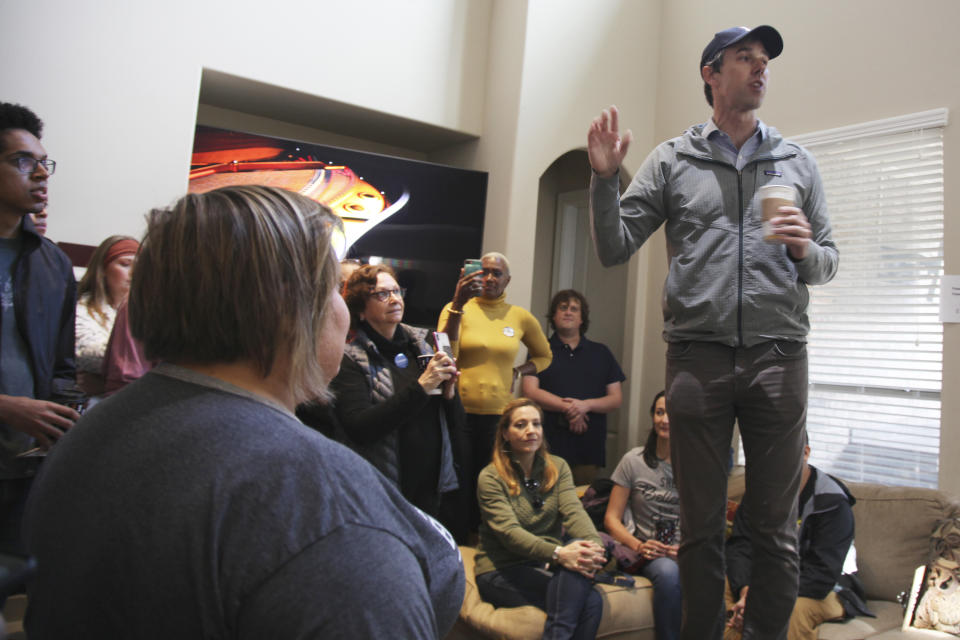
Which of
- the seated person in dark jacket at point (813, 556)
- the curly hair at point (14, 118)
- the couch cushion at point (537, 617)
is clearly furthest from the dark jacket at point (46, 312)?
the seated person in dark jacket at point (813, 556)

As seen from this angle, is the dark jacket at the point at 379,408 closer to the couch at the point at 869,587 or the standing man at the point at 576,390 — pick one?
the couch at the point at 869,587

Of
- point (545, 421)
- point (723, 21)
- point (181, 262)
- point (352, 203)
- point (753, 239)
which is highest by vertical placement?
point (723, 21)

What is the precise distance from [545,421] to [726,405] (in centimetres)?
248

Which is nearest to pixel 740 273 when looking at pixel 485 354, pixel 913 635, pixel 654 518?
pixel 654 518

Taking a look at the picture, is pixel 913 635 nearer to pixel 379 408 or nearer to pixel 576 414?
pixel 576 414

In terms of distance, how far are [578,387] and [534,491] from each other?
131 cm

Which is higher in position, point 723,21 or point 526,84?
point 723,21

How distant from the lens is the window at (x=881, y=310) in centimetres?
353

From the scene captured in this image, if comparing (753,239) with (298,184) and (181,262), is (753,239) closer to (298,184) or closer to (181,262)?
(181,262)

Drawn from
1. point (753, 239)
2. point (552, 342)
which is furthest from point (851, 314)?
point (753, 239)

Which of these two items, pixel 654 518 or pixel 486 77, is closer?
pixel 654 518

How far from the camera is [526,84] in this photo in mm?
4492

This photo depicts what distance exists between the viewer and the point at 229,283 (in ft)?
2.36

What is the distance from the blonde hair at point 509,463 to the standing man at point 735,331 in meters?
1.27
